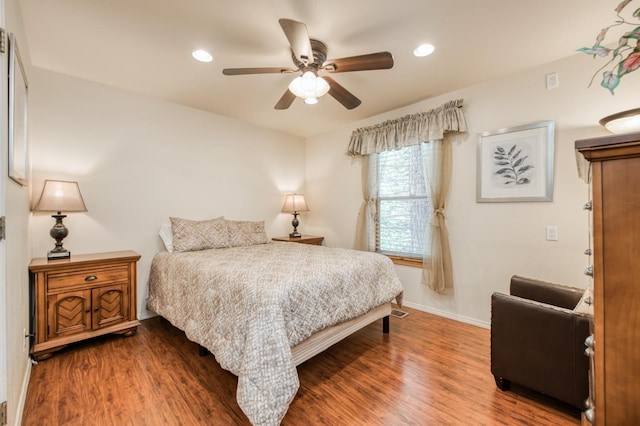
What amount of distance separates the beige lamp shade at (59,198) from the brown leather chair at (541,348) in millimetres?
3473

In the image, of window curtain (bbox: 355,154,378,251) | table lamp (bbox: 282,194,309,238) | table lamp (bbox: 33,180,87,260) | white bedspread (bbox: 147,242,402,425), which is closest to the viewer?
white bedspread (bbox: 147,242,402,425)

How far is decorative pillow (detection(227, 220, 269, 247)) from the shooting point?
342cm

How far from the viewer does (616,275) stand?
710 millimetres

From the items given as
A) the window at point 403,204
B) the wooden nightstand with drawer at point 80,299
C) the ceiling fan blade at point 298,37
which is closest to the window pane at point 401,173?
the window at point 403,204

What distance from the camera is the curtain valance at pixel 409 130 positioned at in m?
2.98

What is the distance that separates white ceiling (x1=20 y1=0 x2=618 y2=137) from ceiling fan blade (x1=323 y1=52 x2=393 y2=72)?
0.82 feet

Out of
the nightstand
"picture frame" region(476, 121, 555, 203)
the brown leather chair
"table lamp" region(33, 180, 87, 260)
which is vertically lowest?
the brown leather chair

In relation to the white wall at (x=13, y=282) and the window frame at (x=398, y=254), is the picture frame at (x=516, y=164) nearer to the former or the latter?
the window frame at (x=398, y=254)

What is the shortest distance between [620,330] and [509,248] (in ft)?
7.59

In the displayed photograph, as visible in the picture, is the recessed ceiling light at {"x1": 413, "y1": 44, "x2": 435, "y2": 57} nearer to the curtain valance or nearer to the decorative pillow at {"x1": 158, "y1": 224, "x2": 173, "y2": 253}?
the curtain valance

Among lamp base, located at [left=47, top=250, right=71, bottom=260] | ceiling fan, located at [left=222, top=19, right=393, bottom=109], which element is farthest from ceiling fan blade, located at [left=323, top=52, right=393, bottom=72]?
lamp base, located at [left=47, top=250, right=71, bottom=260]

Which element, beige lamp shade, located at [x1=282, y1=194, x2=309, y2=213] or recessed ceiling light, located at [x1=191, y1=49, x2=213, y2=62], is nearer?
recessed ceiling light, located at [x1=191, y1=49, x2=213, y2=62]

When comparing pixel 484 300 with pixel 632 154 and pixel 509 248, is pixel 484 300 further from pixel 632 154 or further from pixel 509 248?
pixel 632 154

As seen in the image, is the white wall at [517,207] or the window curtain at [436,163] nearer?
the white wall at [517,207]
